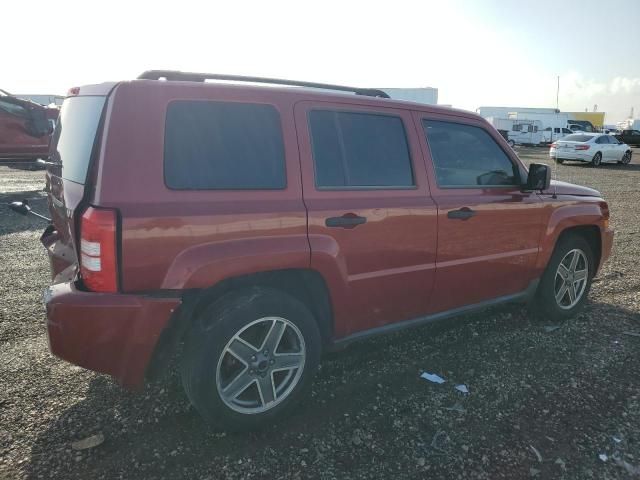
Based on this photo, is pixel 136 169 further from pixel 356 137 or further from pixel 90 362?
pixel 356 137

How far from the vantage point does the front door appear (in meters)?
3.36

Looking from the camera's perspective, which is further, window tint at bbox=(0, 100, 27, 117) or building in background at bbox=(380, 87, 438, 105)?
building in background at bbox=(380, 87, 438, 105)

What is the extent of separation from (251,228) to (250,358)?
2.46 ft

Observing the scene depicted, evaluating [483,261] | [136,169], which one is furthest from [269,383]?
[483,261]

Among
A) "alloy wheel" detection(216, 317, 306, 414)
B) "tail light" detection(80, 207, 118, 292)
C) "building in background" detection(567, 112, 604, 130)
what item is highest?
"building in background" detection(567, 112, 604, 130)

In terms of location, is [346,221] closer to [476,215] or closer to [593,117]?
[476,215]

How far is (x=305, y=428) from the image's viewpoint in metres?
2.74

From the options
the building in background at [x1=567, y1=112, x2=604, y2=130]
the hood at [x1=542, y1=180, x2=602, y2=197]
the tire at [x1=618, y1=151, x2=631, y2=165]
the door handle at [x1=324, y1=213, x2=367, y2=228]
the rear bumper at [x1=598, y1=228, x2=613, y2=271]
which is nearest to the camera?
the door handle at [x1=324, y1=213, x2=367, y2=228]

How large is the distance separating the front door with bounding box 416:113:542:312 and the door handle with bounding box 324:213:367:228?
71cm

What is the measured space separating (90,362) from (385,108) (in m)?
2.34

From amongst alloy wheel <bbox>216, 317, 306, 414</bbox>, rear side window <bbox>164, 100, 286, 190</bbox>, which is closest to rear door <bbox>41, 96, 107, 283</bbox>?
rear side window <bbox>164, 100, 286, 190</bbox>

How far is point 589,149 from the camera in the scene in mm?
21406

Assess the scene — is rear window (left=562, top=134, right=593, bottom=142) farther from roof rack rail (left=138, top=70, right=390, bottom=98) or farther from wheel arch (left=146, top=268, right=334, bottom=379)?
wheel arch (left=146, top=268, right=334, bottom=379)

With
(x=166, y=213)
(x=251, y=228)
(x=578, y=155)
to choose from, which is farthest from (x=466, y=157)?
(x=578, y=155)
